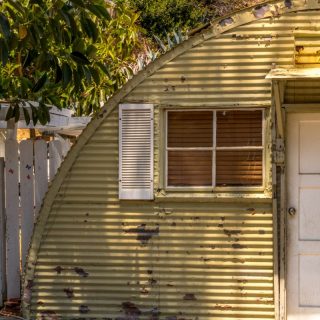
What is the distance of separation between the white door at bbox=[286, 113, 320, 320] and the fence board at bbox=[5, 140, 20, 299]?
10.1 feet

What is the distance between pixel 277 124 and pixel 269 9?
115 centimetres

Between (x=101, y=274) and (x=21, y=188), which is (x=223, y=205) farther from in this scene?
(x=21, y=188)

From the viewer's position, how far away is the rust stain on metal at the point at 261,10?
7898mm

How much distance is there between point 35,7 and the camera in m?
7.89

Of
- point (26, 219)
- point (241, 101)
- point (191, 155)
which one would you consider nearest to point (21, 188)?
point (26, 219)

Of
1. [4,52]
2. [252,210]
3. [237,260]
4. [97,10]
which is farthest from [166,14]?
[4,52]

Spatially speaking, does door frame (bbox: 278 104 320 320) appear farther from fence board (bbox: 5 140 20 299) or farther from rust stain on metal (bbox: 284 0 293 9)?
fence board (bbox: 5 140 20 299)

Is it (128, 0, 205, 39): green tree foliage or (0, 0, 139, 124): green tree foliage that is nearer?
(0, 0, 139, 124): green tree foliage

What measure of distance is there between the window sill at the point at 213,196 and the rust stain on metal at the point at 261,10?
1.77 meters

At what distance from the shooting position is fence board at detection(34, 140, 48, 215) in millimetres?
8875

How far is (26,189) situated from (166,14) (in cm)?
1903

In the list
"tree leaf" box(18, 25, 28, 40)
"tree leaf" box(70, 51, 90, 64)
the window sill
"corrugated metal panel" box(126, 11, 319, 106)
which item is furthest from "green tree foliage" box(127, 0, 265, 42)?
"tree leaf" box(70, 51, 90, 64)

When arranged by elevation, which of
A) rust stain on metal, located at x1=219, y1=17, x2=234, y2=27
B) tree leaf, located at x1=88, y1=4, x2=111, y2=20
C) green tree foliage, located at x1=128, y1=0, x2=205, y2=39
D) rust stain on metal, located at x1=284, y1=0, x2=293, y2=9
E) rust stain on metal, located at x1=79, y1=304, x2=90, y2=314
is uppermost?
green tree foliage, located at x1=128, y1=0, x2=205, y2=39

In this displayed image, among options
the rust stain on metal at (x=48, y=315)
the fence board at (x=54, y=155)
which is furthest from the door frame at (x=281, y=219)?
the fence board at (x=54, y=155)
